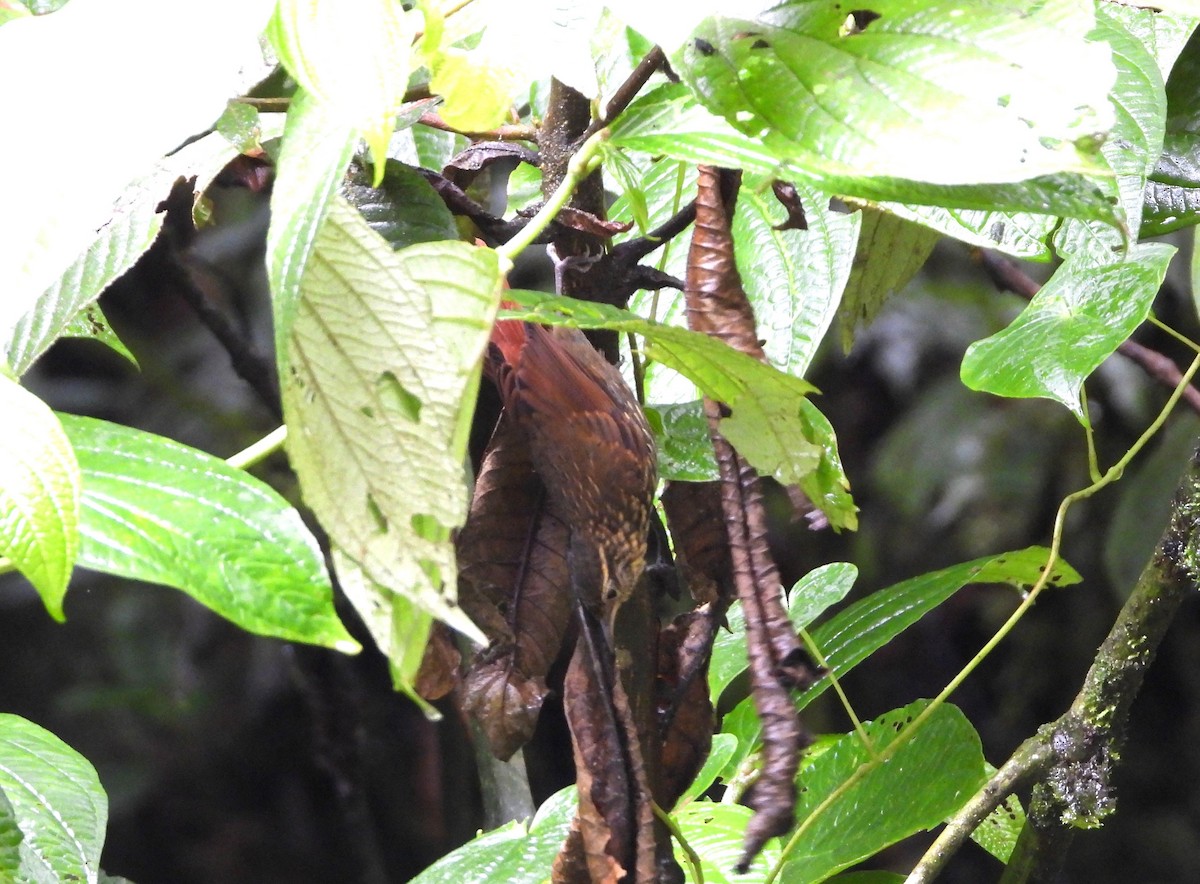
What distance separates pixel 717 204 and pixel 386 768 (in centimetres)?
175

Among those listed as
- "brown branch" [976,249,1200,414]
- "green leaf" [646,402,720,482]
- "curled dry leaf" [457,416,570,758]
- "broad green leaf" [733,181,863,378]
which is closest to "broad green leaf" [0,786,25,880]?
"curled dry leaf" [457,416,570,758]

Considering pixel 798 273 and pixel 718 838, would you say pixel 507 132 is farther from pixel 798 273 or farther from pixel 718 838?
pixel 718 838

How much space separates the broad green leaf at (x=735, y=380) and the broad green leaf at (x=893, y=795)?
266 mm

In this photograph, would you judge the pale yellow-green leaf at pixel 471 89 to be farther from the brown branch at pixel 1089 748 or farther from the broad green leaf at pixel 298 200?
the brown branch at pixel 1089 748

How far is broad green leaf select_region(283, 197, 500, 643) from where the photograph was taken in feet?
0.93

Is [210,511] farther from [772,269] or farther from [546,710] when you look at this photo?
[546,710]

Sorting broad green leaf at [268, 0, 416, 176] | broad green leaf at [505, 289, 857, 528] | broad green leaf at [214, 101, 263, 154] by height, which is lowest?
broad green leaf at [505, 289, 857, 528]

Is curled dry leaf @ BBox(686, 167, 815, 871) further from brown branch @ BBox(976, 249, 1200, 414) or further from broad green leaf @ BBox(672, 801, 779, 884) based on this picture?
brown branch @ BBox(976, 249, 1200, 414)

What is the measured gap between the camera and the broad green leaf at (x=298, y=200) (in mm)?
267

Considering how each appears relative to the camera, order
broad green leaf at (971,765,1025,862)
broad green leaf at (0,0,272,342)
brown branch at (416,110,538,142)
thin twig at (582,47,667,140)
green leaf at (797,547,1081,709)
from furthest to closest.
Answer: broad green leaf at (971,765,1025,862), green leaf at (797,547,1081,709), brown branch at (416,110,538,142), thin twig at (582,47,667,140), broad green leaf at (0,0,272,342)

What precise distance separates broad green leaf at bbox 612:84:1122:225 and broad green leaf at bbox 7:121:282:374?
0.19 m

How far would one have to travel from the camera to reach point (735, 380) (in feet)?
1.21

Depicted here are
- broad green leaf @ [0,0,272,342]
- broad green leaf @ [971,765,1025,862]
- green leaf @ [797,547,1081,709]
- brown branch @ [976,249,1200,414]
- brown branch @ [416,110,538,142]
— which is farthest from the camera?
brown branch @ [976,249,1200,414]

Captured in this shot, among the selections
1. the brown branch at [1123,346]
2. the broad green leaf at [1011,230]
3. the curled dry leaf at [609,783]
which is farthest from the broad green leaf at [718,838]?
the brown branch at [1123,346]
